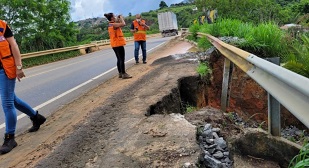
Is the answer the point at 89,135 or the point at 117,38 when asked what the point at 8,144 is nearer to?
the point at 89,135

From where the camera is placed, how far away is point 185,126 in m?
3.58

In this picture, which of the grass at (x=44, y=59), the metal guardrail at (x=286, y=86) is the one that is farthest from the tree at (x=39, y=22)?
the metal guardrail at (x=286, y=86)

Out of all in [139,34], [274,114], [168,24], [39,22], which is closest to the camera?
[274,114]

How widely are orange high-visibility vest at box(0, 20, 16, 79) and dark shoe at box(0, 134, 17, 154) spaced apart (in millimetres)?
769

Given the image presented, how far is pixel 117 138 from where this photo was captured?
355 cm

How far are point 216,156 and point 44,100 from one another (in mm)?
5104

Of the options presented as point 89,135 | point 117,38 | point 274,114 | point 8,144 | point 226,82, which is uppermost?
point 117,38

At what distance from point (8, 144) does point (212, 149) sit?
2.58m

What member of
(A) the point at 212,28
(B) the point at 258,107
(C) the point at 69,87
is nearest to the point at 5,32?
(C) the point at 69,87

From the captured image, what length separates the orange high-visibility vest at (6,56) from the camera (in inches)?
154

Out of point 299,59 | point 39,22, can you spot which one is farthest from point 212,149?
point 39,22

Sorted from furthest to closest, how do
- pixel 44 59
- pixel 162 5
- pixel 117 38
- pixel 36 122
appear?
pixel 162 5 < pixel 44 59 < pixel 117 38 < pixel 36 122

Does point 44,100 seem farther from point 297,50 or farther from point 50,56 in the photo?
point 50,56

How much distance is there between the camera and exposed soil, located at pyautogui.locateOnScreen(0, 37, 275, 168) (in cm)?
301
